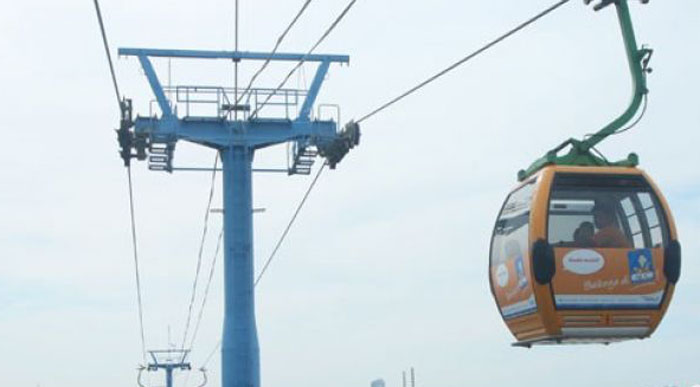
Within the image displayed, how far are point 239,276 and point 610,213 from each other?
1535cm

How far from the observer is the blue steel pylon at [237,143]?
2572cm

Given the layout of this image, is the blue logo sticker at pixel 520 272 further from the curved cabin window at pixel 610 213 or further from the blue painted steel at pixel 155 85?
the blue painted steel at pixel 155 85

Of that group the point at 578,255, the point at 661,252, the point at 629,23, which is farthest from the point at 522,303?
the point at 629,23

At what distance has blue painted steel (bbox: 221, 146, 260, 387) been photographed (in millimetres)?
25703

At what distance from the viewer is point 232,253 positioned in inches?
1068

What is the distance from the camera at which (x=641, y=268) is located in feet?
38.7

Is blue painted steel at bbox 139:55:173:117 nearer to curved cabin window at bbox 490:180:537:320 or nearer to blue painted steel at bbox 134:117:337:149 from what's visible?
blue painted steel at bbox 134:117:337:149

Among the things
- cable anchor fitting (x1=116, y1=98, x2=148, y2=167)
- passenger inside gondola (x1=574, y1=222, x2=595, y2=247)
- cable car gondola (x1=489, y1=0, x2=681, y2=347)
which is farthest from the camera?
cable anchor fitting (x1=116, y1=98, x2=148, y2=167)

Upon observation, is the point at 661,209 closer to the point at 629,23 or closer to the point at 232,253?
the point at 629,23

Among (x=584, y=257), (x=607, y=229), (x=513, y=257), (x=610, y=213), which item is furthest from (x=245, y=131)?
(x=584, y=257)

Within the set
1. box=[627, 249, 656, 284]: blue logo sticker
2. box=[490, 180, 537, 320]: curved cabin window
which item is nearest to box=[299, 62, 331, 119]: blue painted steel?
box=[490, 180, 537, 320]: curved cabin window

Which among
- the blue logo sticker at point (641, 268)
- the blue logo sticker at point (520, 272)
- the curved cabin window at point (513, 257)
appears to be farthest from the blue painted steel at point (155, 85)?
the blue logo sticker at point (641, 268)

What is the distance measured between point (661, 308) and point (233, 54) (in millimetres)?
15187

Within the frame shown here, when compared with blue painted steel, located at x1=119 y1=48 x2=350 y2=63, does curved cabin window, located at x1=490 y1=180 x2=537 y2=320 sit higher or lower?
lower
